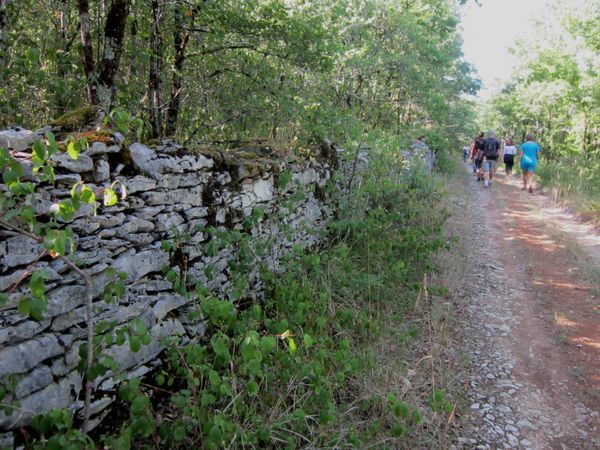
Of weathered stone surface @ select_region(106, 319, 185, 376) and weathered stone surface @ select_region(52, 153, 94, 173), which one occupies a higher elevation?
weathered stone surface @ select_region(52, 153, 94, 173)

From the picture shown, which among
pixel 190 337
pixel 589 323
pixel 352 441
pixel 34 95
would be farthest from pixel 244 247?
pixel 589 323

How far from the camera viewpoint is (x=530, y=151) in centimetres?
1220

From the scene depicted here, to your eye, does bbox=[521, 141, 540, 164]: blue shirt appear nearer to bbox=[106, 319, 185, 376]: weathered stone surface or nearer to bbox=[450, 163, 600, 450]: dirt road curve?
bbox=[450, 163, 600, 450]: dirt road curve

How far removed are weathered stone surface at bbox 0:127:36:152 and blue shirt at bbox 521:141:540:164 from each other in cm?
1294

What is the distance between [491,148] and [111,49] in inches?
474

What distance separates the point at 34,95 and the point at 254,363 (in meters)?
4.49

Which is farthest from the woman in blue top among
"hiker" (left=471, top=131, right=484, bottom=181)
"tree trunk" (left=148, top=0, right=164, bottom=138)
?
"tree trunk" (left=148, top=0, right=164, bottom=138)

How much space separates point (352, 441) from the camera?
2666mm

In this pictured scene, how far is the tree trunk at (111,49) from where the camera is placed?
4.63 metres

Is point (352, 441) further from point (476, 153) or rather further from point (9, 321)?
point (476, 153)

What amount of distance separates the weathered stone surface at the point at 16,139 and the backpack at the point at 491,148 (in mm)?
13570

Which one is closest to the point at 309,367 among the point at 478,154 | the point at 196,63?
the point at 196,63

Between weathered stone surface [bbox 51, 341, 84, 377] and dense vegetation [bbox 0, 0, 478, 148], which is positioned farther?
dense vegetation [bbox 0, 0, 478, 148]

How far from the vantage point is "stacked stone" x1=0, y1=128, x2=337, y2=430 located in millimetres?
2131
